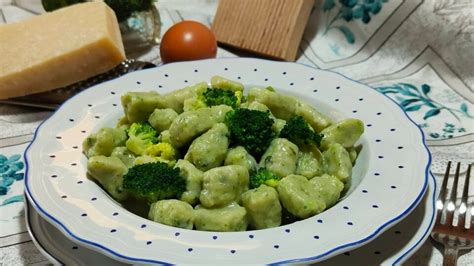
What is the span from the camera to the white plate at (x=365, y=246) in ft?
3.51

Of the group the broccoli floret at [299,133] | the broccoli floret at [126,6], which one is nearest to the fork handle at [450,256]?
the broccoli floret at [299,133]

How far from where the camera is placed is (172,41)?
6.73ft

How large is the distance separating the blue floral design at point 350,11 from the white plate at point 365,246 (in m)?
1.17

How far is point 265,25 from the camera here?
2141mm

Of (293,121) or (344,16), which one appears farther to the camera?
(344,16)

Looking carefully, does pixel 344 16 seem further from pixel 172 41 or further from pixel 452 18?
pixel 172 41

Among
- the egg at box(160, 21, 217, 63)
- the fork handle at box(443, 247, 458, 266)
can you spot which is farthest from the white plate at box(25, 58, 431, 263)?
the egg at box(160, 21, 217, 63)

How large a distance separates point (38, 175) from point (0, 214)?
0.85ft

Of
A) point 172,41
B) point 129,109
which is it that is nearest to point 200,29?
point 172,41

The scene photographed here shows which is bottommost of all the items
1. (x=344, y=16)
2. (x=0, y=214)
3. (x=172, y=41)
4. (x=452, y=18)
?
(x=0, y=214)

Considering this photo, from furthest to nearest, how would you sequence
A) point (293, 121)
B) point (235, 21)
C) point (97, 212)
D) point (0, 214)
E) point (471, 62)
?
point (235, 21), point (471, 62), point (0, 214), point (293, 121), point (97, 212)

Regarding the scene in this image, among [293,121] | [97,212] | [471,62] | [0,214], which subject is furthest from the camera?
[471,62]

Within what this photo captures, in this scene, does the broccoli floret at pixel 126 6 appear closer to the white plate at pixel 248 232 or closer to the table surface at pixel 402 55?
the table surface at pixel 402 55

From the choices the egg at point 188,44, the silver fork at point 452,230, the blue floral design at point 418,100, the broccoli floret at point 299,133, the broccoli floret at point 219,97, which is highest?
the broccoli floret at point 299,133
